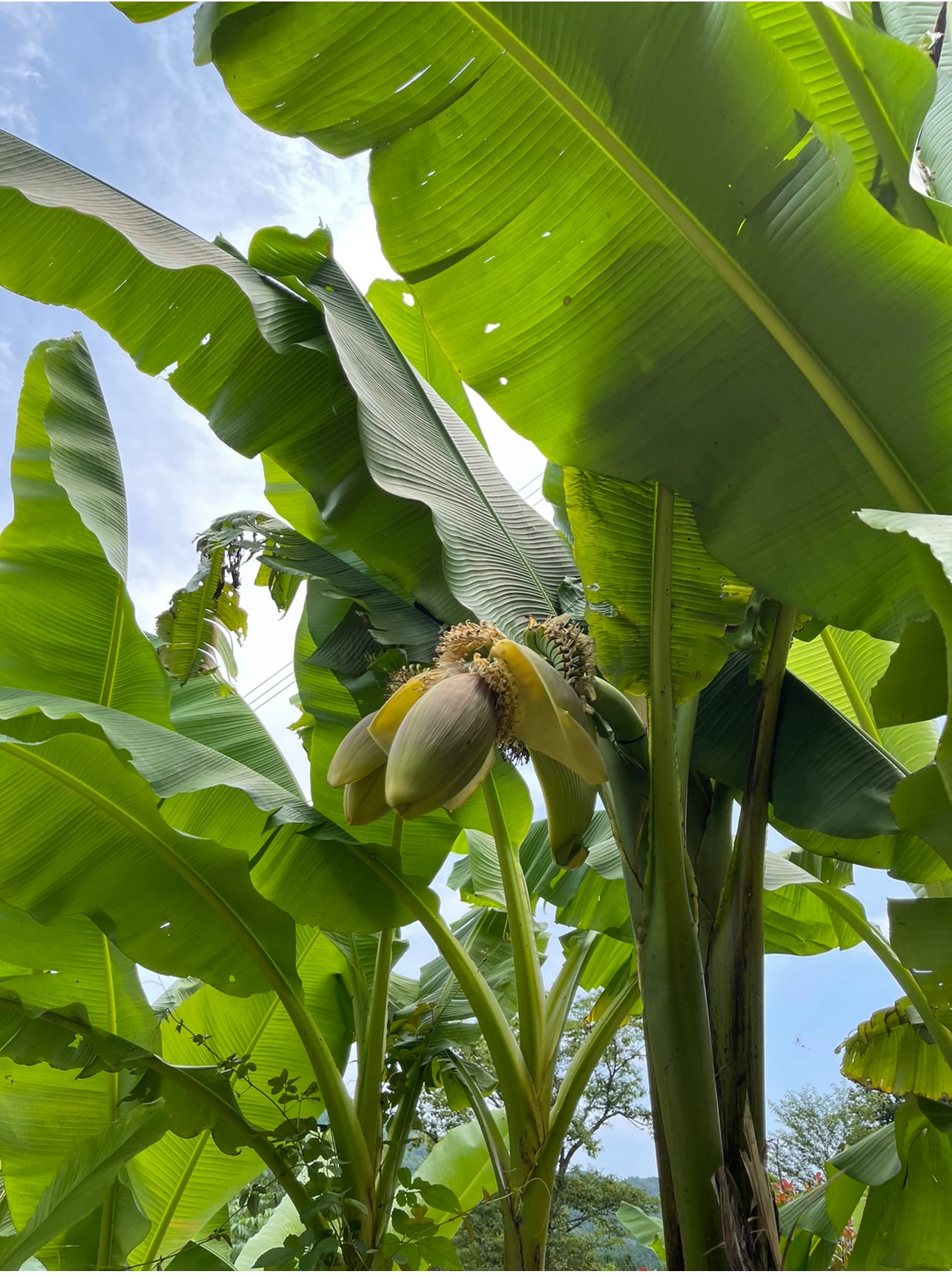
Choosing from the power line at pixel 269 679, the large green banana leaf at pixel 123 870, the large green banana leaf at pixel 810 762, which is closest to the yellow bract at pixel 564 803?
the large green banana leaf at pixel 810 762

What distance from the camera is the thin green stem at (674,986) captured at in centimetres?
93

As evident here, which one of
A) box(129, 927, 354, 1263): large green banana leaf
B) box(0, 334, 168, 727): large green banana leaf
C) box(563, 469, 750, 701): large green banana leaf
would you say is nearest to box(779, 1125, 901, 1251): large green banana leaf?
box(563, 469, 750, 701): large green banana leaf

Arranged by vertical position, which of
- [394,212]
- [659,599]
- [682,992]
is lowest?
[682,992]

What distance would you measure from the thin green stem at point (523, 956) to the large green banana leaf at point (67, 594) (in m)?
0.65

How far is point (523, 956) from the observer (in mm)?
1549

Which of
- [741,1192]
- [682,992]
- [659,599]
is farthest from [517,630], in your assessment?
[741,1192]

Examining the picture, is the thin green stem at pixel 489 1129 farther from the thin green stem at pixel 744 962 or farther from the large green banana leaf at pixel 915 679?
the large green banana leaf at pixel 915 679

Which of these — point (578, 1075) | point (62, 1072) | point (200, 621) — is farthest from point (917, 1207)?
point (62, 1072)

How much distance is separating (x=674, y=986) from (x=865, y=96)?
965 millimetres

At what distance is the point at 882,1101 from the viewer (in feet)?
13.9

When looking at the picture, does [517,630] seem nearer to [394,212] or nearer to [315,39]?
[394,212]

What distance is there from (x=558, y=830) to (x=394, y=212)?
26.4 inches

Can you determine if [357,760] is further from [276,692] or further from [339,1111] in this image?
[276,692]

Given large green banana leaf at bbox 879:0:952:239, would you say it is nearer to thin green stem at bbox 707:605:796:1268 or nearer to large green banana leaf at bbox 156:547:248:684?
thin green stem at bbox 707:605:796:1268
